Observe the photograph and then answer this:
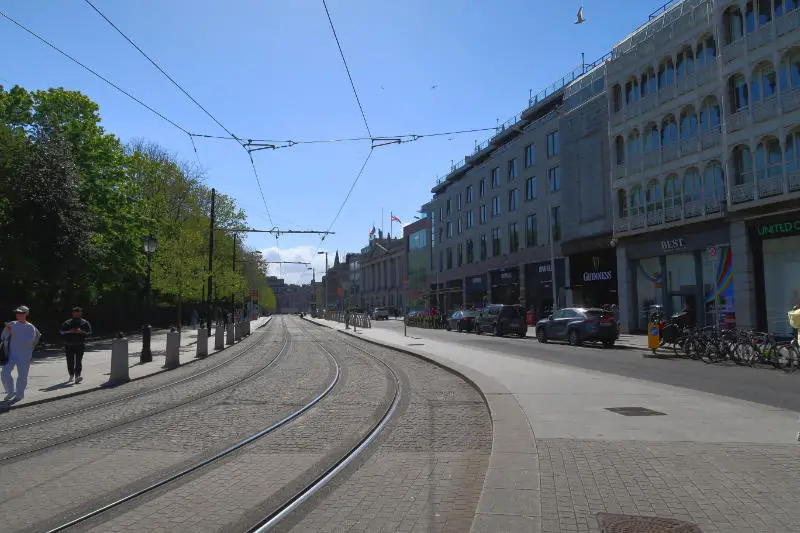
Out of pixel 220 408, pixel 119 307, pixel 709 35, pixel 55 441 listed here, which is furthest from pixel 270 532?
pixel 119 307

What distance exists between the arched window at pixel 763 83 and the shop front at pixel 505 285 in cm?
2666

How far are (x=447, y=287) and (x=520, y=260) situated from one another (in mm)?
19690

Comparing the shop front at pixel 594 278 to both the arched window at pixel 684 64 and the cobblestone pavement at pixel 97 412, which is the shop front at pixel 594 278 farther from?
the cobblestone pavement at pixel 97 412

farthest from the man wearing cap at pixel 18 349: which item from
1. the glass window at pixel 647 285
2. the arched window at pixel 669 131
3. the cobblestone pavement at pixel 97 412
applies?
the arched window at pixel 669 131

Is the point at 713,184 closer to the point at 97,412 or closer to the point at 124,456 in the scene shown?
the point at 97,412

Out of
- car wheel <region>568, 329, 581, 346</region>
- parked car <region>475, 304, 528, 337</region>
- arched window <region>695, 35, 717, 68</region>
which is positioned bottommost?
car wheel <region>568, 329, 581, 346</region>

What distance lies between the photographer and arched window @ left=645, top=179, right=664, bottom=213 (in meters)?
30.7

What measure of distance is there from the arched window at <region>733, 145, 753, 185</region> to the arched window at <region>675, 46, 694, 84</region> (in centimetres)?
502

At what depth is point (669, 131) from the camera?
3009 centimetres

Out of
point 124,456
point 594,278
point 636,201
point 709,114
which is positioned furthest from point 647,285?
point 124,456

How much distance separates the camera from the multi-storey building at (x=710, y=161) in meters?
23.5

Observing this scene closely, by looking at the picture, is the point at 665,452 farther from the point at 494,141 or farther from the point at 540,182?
the point at 494,141

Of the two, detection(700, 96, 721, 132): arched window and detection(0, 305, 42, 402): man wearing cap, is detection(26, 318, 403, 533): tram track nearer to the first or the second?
detection(0, 305, 42, 402): man wearing cap

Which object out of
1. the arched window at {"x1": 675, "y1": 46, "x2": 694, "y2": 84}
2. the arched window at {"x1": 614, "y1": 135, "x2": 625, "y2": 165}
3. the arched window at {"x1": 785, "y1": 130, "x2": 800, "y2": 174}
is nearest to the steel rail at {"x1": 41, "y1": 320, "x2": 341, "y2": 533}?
the arched window at {"x1": 785, "y1": 130, "x2": 800, "y2": 174}
